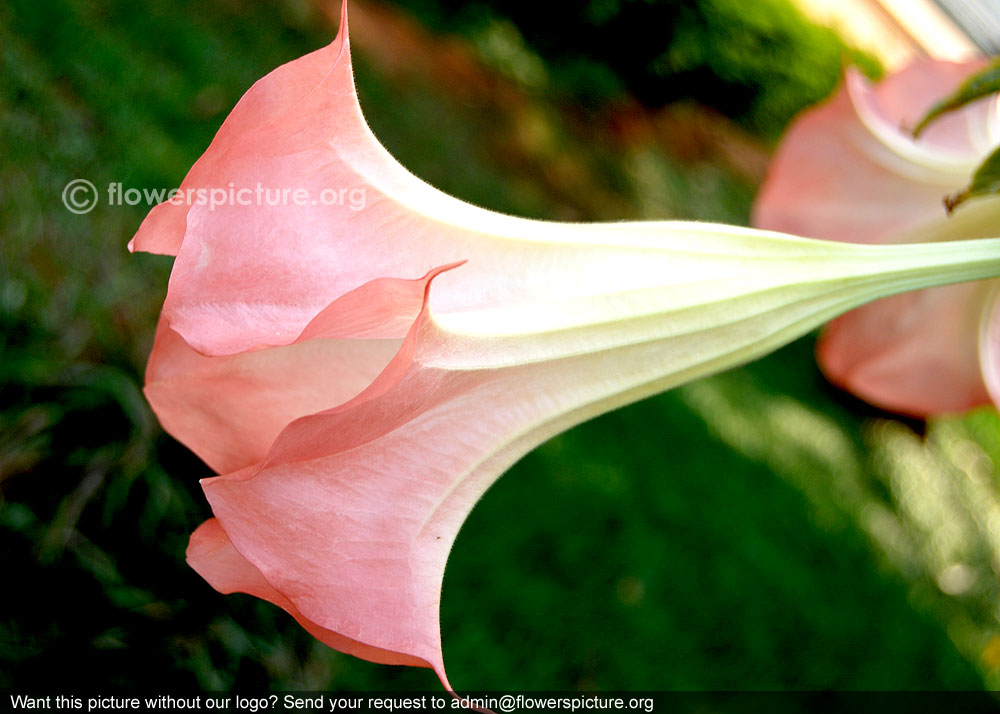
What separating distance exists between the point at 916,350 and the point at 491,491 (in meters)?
0.80

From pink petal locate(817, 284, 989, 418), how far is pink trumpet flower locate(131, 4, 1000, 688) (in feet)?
1.62

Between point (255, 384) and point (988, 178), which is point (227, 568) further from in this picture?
point (988, 178)

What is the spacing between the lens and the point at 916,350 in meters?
0.93

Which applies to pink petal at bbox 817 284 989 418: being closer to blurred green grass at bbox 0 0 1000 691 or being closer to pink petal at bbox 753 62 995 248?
pink petal at bbox 753 62 995 248

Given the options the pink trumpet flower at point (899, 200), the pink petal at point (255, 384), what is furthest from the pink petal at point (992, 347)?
the pink petal at point (255, 384)

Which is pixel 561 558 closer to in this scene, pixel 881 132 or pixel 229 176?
pixel 881 132

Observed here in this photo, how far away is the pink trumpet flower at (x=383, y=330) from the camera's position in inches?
Result: 14.1

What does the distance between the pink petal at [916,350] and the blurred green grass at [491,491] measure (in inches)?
26.5

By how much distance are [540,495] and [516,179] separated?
102cm

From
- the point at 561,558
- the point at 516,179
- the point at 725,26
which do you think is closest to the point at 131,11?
the point at 516,179

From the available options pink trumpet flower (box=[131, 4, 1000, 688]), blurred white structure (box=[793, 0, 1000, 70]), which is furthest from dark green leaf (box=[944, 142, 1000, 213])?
blurred white structure (box=[793, 0, 1000, 70])

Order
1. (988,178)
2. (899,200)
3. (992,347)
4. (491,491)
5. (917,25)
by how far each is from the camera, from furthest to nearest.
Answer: (917,25) → (491,491) → (899,200) → (992,347) → (988,178)

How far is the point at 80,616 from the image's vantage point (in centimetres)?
77

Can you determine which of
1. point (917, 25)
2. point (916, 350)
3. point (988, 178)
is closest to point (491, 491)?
point (916, 350)
